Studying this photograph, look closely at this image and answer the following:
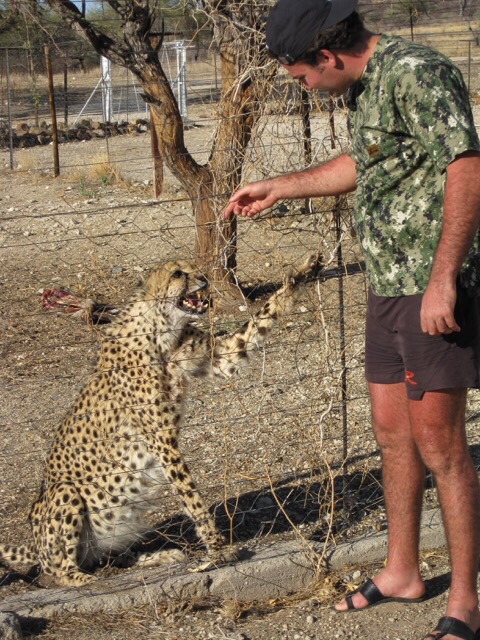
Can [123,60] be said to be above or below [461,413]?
above

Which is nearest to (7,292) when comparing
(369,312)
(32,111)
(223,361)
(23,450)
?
(23,450)

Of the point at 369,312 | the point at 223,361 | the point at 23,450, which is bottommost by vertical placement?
the point at 23,450

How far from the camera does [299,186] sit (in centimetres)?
361

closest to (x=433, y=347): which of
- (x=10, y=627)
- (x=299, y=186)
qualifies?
(x=299, y=186)

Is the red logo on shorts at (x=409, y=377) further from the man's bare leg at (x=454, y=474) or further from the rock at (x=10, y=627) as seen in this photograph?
the rock at (x=10, y=627)

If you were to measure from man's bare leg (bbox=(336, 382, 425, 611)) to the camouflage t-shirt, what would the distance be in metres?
0.48

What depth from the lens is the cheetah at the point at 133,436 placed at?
463cm

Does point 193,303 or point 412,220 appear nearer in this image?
point 412,220

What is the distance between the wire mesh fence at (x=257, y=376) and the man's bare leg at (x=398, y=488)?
1.57ft

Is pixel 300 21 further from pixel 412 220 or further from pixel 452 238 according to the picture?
pixel 452 238

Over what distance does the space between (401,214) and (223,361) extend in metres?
1.84

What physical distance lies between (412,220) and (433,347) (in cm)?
41

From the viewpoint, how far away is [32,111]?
2533 centimetres

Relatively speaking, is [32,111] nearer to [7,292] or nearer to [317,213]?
[7,292]
